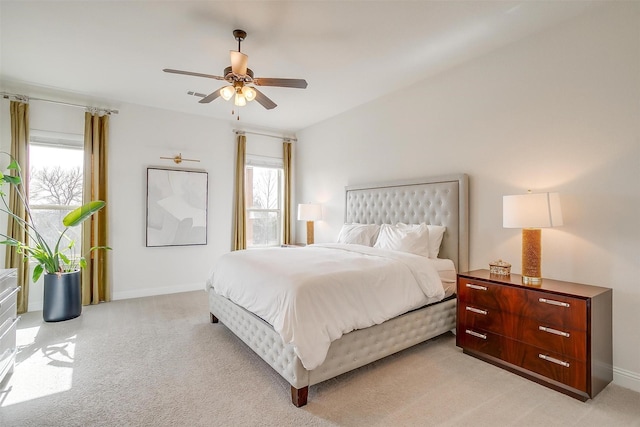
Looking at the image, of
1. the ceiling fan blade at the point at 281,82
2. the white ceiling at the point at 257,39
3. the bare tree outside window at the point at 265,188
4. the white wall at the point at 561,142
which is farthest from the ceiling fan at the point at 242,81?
the bare tree outside window at the point at 265,188

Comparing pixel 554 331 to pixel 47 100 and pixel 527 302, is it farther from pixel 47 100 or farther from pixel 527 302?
pixel 47 100

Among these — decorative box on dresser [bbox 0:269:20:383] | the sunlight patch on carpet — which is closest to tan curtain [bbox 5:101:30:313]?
the sunlight patch on carpet

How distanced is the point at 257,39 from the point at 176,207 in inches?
123

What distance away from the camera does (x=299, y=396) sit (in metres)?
2.04

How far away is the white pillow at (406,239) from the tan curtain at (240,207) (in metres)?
2.68

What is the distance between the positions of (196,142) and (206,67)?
6.65 feet

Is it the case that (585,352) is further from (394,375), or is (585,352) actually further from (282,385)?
(282,385)

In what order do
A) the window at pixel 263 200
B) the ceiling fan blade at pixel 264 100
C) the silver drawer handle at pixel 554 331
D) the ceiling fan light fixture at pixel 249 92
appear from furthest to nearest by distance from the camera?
1. the window at pixel 263 200
2. the ceiling fan blade at pixel 264 100
3. the ceiling fan light fixture at pixel 249 92
4. the silver drawer handle at pixel 554 331

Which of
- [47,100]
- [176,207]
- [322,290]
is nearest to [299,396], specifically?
[322,290]

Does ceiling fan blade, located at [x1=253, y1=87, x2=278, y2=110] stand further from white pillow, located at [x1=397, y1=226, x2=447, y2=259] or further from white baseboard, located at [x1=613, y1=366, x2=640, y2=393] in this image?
white baseboard, located at [x1=613, y1=366, x2=640, y2=393]

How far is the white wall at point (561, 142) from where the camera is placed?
231 centimetres

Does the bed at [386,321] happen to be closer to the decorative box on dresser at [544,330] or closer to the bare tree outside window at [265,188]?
the decorative box on dresser at [544,330]

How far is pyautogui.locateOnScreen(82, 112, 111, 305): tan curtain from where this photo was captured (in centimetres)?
425

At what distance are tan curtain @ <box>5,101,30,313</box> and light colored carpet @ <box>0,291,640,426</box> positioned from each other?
1.22 metres
